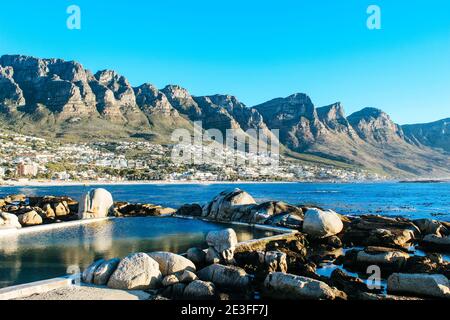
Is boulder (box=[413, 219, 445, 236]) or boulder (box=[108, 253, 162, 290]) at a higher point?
boulder (box=[108, 253, 162, 290])

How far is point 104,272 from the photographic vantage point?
1659cm

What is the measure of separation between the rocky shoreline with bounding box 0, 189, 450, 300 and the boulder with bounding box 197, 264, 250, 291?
5 cm

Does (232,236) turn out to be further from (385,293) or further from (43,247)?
(43,247)

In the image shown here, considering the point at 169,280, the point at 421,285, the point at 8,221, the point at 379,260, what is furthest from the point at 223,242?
the point at 8,221

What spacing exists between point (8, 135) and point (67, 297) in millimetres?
206208

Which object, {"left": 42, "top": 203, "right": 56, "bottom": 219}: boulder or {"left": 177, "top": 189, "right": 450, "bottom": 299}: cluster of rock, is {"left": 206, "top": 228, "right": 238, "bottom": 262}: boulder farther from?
{"left": 42, "top": 203, "right": 56, "bottom": 219}: boulder

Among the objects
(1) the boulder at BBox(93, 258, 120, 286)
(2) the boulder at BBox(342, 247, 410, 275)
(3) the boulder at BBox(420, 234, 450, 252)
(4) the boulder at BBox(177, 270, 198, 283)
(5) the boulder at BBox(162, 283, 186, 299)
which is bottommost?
(3) the boulder at BBox(420, 234, 450, 252)

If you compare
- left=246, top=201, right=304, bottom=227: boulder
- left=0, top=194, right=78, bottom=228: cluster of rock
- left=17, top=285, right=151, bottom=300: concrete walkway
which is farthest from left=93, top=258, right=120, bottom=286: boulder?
left=246, top=201, right=304, bottom=227: boulder

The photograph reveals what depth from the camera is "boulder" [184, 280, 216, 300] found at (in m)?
15.4

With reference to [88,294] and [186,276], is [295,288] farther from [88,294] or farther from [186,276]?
[88,294]

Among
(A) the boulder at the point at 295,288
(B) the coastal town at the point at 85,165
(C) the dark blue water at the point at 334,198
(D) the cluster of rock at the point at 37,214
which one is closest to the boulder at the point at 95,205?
(D) the cluster of rock at the point at 37,214

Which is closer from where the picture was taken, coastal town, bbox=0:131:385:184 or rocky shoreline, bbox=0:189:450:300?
rocky shoreline, bbox=0:189:450:300

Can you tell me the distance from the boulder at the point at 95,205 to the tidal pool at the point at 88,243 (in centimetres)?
202
